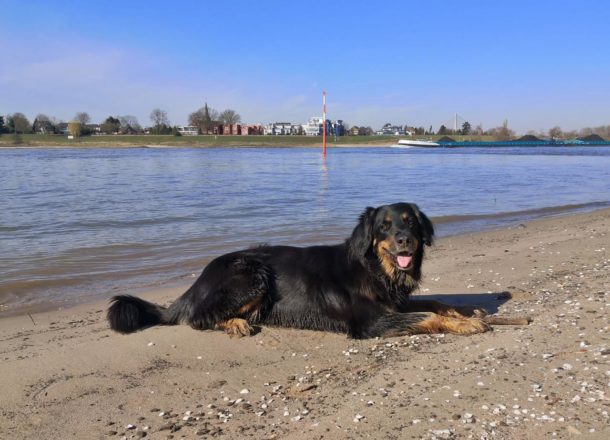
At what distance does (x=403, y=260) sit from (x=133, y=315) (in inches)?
99.7

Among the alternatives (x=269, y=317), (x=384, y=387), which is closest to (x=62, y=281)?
(x=269, y=317)

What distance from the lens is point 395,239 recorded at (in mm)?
4590

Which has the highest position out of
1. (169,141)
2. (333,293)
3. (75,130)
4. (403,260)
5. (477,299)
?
(75,130)

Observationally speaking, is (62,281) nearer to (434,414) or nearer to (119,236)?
(119,236)

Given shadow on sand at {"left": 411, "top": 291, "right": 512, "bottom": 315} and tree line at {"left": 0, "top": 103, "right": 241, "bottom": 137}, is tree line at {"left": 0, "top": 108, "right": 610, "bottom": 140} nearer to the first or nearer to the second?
tree line at {"left": 0, "top": 103, "right": 241, "bottom": 137}

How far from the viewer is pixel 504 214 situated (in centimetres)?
1476

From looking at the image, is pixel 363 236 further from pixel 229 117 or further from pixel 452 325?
pixel 229 117

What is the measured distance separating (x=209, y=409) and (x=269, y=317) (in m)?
1.74

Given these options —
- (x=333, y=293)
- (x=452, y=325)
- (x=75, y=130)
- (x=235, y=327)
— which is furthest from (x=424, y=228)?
(x=75, y=130)

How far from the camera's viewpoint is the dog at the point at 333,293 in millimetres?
4668

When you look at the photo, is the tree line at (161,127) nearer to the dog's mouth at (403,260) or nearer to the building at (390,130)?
the building at (390,130)

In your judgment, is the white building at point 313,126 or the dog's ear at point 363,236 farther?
the white building at point 313,126

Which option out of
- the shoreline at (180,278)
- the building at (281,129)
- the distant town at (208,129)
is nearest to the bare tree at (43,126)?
the distant town at (208,129)

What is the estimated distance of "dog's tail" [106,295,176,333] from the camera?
4891 mm
